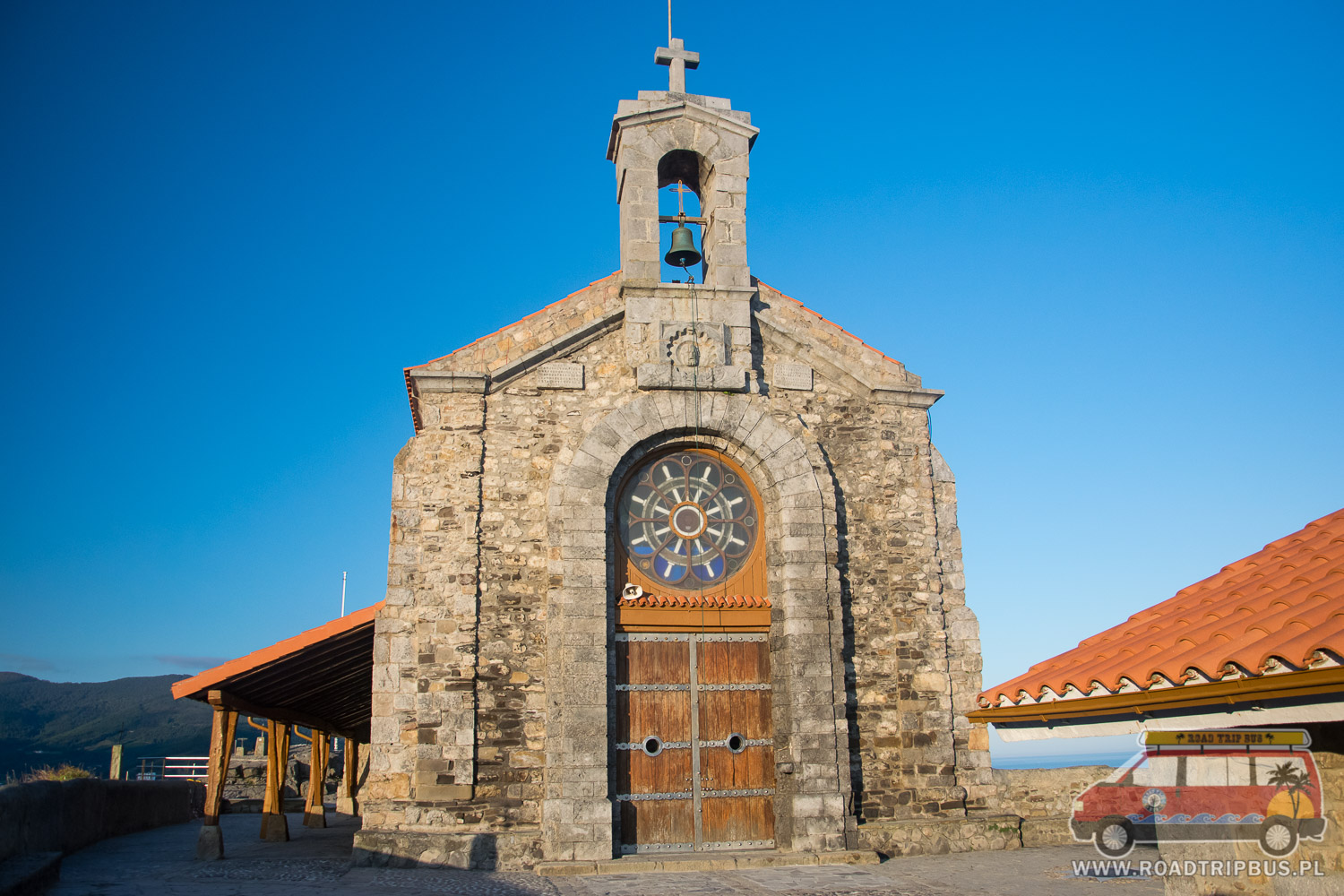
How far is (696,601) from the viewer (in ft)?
37.1

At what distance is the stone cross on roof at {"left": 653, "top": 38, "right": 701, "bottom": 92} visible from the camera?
12656 mm

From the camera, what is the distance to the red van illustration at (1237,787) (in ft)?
17.2

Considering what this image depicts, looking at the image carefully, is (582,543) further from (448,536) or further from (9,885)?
(9,885)

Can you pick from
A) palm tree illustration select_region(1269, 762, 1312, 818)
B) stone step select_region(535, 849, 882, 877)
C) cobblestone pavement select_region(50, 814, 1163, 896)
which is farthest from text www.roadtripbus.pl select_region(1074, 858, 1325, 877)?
stone step select_region(535, 849, 882, 877)

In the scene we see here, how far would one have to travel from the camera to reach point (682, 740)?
1091cm

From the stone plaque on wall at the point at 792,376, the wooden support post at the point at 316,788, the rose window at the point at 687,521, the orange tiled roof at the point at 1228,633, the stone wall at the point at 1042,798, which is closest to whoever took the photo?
the orange tiled roof at the point at 1228,633

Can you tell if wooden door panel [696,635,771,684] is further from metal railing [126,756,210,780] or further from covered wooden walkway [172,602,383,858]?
metal railing [126,756,210,780]

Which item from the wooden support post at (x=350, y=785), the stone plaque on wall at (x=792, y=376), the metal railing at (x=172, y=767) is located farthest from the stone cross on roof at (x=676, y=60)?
the wooden support post at (x=350, y=785)

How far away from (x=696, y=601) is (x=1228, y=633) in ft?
22.9

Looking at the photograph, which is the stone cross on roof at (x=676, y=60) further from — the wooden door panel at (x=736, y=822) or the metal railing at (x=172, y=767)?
the metal railing at (x=172, y=767)

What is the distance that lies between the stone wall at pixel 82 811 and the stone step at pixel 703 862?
15.9 feet

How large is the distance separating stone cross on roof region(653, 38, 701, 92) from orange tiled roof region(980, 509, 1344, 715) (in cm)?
906

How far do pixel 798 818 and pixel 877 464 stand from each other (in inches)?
173

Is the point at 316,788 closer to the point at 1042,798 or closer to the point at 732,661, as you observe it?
the point at 732,661
